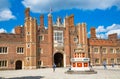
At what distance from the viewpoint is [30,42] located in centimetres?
4966

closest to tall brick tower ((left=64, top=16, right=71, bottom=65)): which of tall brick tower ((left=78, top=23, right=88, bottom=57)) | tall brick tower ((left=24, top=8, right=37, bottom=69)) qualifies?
tall brick tower ((left=78, top=23, right=88, bottom=57))

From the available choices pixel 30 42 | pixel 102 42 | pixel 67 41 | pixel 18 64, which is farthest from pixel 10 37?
pixel 102 42

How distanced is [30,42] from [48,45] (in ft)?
16.5

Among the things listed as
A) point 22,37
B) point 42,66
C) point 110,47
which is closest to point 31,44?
point 22,37

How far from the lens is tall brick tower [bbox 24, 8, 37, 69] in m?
49.2

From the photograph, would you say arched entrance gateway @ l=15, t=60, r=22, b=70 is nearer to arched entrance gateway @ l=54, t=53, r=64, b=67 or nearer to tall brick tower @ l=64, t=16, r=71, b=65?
arched entrance gateway @ l=54, t=53, r=64, b=67

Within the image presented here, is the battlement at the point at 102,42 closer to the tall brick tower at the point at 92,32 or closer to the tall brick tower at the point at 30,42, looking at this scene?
the tall brick tower at the point at 92,32

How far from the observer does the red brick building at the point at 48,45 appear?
48.4 m

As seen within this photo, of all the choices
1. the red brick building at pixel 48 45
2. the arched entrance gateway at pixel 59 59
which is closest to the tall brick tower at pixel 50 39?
the red brick building at pixel 48 45

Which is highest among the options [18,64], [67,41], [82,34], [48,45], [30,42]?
[82,34]

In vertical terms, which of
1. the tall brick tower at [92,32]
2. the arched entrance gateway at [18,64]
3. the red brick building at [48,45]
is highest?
the tall brick tower at [92,32]

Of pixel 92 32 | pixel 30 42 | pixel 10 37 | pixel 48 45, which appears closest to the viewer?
pixel 10 37

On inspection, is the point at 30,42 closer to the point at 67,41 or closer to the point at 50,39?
the point at 50,39

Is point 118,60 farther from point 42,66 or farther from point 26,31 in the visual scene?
point 26,31
